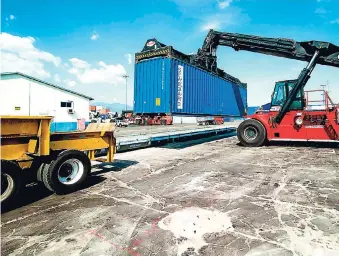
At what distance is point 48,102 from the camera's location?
66.1 ft

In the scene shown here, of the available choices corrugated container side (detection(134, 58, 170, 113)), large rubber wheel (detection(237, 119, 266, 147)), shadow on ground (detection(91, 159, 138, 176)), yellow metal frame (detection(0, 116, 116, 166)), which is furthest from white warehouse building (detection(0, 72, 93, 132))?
yellow metal frame (detection(0, 116, 116, 166))

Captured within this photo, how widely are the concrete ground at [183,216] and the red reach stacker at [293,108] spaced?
14.7 ft

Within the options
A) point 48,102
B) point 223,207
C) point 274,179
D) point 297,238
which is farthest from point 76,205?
point 48,102

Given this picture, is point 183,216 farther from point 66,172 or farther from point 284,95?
point 284,95

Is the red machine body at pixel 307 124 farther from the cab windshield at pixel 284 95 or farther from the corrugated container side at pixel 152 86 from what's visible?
the corrugated container side at pixel 152 86

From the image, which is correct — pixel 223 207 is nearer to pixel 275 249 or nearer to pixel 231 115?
pixel 275 249

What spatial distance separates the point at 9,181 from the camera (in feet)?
12.3

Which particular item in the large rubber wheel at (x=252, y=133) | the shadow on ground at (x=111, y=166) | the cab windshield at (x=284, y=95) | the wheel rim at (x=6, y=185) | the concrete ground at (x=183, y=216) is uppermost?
the cab windshield at (x=284, y=95)

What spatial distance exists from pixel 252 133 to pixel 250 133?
10cm

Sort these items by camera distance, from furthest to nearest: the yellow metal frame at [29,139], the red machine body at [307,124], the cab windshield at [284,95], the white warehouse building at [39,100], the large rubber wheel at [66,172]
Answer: the white warehouse building at [39,100], the cab windshield at [284,95], the red machine body at [307,124], the large rubber wheel at [66,172], the yellow metal frame at [29,139]

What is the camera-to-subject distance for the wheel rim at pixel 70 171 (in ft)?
15.2

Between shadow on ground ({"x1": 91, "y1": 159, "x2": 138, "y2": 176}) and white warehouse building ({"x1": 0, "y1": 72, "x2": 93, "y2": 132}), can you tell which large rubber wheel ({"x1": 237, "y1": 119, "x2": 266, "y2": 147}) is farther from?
white warehouse building ({"x1": 0, "y1": 72, "x2": 93, "y2": 132})

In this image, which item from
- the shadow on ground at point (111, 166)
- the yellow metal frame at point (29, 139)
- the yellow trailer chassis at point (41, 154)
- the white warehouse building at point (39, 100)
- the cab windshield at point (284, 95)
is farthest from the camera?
the white warehouse building at point (39, 100)

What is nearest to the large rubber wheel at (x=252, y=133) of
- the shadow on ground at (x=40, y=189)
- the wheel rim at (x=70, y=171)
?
the shadow on ground at (x=40, y=189)
